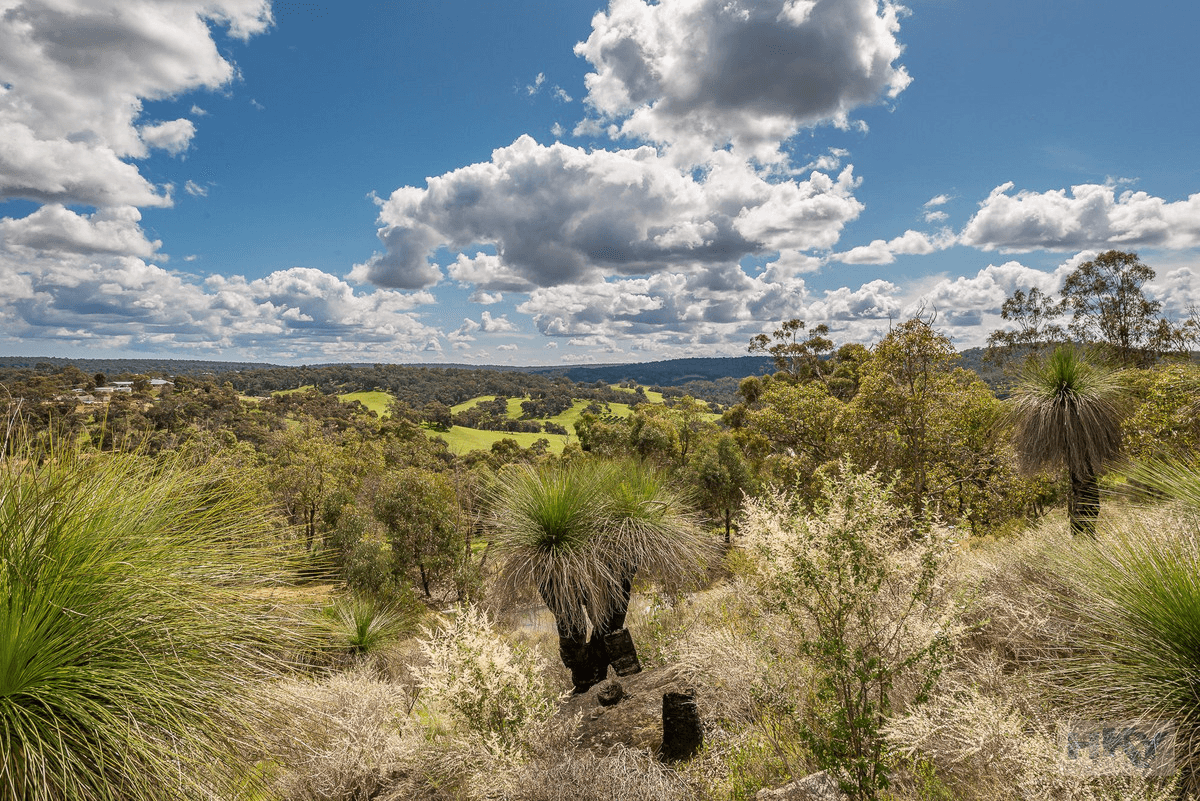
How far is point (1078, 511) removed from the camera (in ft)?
33.8

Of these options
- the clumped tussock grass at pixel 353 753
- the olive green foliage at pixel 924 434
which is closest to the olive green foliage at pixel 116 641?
the clumped tussock grass at pixel 353 753

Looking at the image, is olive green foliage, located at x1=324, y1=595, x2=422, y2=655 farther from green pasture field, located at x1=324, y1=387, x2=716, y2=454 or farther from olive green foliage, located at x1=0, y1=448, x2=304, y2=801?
green pasture field, located at x1=324, y1=387, x2=716, y2=454

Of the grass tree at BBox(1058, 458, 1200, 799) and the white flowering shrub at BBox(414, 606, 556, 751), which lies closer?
the grass tree at BBox(1058, 458, 1200, 799)

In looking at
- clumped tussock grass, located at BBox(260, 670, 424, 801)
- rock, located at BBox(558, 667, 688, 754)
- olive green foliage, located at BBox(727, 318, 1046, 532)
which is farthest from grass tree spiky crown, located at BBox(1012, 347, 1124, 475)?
clumped tussock grass, located at BBox(260, 670, 424, 801)

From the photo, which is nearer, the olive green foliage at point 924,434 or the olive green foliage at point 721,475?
the olive green foliage at point 924,434

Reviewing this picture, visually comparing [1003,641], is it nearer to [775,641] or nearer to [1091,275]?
[775,641]

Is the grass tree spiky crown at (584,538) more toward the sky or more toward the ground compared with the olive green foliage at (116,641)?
more toward the ground

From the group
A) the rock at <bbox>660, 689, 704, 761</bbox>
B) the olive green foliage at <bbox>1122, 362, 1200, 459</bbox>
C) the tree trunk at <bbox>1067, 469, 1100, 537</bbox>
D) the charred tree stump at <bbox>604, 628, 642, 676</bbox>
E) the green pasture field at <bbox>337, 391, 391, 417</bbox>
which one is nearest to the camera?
the rock at <bbox>660, 689, 704, 761</bbox>

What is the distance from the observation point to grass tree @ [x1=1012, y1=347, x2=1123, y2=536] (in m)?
10.0

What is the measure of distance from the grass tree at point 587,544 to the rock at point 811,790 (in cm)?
316

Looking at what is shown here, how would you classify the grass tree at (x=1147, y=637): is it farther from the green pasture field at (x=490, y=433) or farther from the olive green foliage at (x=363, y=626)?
the green pasture field at (x=490, y=433)

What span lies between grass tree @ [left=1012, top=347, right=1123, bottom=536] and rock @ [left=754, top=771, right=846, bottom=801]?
31.2 ft

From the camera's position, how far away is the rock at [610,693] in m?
7.04

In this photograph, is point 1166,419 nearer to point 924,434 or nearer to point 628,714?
point 924,434
